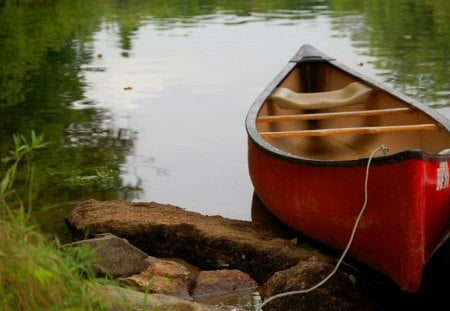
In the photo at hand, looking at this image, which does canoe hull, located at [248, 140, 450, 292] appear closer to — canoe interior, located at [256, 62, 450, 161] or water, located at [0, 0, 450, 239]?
canoe interior, located at [256, 62, 450, 161]

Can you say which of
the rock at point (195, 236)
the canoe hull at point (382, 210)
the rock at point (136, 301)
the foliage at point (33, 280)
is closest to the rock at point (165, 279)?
the rock at point (195, 236)

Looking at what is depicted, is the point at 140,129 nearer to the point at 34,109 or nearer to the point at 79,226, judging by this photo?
the point at 34,109

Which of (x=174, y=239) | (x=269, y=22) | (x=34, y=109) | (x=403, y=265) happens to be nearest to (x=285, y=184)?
(x=174, y=239)

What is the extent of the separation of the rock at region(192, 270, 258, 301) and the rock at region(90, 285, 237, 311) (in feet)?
3.12

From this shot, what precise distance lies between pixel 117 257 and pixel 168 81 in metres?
9.24

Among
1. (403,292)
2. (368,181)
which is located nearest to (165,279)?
(368,181)

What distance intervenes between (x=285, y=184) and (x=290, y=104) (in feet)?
8.12

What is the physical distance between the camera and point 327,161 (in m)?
6.61

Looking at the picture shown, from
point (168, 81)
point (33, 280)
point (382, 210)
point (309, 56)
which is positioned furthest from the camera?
point (168, 81)

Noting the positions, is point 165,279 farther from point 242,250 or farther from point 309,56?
point 309,56

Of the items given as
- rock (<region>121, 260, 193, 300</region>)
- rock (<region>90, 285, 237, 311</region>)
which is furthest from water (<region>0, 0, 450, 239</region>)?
rock (<region>90, 285, 237, 311</region>)

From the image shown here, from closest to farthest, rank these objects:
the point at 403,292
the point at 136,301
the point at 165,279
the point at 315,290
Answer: the point at 136,301 < the point at 315,290 < the point at 165,279 < the point at 403,292

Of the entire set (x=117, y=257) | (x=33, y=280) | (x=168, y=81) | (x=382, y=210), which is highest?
(x=33, y=280)

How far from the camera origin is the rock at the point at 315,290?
6.11m
